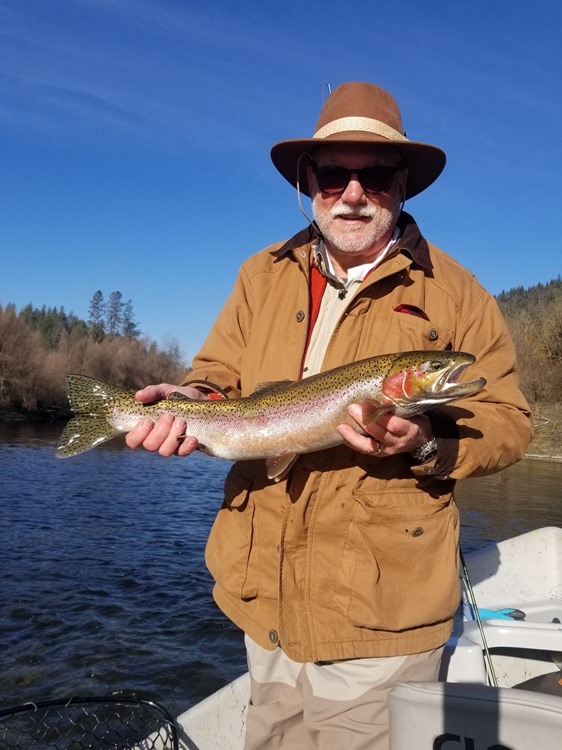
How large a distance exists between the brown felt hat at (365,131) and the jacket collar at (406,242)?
33 centimetres

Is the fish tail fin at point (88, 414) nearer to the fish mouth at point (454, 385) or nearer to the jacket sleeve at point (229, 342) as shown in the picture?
the jacket sleeve at point (229, 342)

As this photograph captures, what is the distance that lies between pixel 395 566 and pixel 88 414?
7.62 feet

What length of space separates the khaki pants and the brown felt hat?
2691mm

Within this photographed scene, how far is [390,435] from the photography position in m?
2.83

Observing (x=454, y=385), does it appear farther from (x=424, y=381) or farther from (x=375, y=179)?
(x=375, y=179)

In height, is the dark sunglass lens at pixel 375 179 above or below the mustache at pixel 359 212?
above

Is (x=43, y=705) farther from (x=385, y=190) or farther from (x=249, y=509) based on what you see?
(x=385, y=190)

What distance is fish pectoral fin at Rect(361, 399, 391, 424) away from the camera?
2874mm

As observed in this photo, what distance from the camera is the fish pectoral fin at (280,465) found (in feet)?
10.5

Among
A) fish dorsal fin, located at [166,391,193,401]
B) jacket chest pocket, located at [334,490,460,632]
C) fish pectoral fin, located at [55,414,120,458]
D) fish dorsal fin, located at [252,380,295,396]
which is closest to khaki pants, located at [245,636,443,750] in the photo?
jacket chest pocket, located at [334,490,460,632]

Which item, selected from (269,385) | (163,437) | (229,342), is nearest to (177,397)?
(163,437)

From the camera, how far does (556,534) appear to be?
22.1 feet

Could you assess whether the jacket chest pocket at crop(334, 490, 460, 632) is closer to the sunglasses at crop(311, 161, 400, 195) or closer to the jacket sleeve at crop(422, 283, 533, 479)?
the jacket sleeve at crop(422, 283, 533, 479)

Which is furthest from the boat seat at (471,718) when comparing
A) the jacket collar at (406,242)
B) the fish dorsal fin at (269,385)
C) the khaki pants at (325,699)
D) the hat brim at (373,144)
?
the hat brim at (373,144)
